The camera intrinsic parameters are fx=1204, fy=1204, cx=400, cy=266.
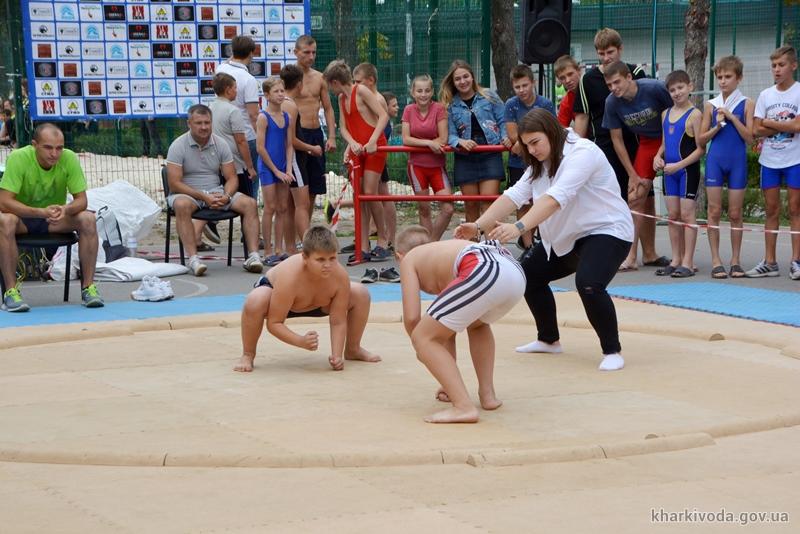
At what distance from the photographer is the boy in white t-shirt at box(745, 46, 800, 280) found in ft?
30.6

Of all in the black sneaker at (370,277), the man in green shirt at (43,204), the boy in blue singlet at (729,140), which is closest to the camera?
the man in green shirt at (43,204)

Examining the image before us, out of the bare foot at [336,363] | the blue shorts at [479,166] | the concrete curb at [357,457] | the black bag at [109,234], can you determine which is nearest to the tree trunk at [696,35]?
the blue shorts at [479,166]

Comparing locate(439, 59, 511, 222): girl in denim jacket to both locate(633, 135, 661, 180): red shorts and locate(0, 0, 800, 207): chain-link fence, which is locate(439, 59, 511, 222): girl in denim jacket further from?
locate(0, 0, 800, 207): chain-link fence

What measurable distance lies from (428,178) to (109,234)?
293cm

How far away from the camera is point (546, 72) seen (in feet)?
56.6

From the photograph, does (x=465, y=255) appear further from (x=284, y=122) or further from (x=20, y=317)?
(x=284, y=122)

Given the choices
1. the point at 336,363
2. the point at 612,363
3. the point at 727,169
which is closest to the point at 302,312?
the point at 336,363

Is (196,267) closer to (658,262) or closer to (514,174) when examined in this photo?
(514,174)

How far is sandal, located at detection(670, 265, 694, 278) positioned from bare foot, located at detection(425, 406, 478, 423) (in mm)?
5068

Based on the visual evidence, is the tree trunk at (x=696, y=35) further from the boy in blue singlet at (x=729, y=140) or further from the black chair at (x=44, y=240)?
the black chair at (x=44, y=240)

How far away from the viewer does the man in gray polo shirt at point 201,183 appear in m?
10.3

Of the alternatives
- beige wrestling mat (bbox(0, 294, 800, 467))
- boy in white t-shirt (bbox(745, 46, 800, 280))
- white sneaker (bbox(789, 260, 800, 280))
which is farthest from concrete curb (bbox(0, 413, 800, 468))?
boy in white t-shirt (bbox(745, 46, 800, 280))

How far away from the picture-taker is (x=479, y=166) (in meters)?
10.6

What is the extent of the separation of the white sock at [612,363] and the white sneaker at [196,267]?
4.75 meters
